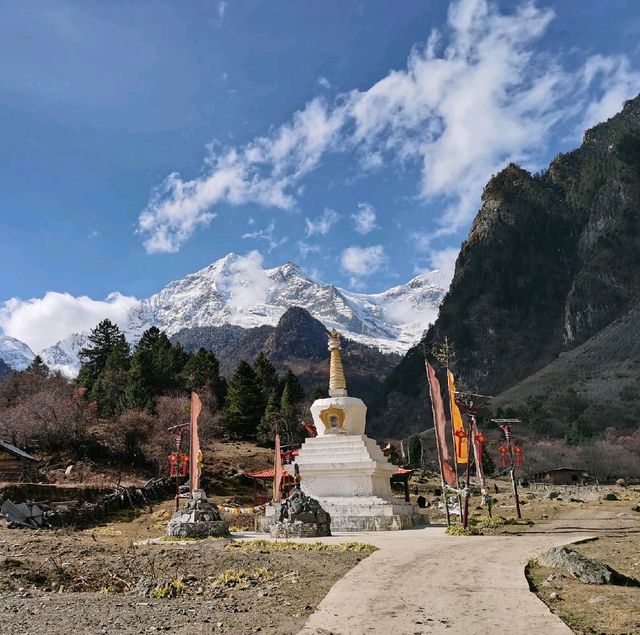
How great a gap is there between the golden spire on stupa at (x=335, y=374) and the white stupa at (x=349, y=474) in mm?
1565

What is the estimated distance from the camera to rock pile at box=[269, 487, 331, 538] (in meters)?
21.7

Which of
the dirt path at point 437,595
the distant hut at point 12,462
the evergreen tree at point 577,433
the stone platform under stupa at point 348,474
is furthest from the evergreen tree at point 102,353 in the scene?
the evergreen tree at point 577,433

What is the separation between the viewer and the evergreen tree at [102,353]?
70.7 m

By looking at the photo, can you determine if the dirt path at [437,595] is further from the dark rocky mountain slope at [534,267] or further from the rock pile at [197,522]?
the dark rocky mountain slope at [534,267]

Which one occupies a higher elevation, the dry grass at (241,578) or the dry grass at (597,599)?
the dry grass at (241,578)

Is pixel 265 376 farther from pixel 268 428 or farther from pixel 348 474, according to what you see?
pixel 348 474

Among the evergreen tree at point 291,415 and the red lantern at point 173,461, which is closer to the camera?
the red lantern at point 173,461

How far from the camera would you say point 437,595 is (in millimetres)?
10562

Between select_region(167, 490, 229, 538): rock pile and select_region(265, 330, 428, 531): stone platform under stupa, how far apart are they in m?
4.74

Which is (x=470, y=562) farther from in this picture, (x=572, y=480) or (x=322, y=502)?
(x=572, y=480)

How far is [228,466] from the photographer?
168 ft

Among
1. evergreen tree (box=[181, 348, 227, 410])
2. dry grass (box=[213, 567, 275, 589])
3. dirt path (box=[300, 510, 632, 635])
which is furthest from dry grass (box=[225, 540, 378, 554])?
evergreen tree (box=[181, 348, 227, 410])

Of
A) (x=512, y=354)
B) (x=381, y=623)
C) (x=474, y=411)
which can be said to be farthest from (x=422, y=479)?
(x=512, y=354)

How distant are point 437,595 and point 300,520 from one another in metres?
12.2
